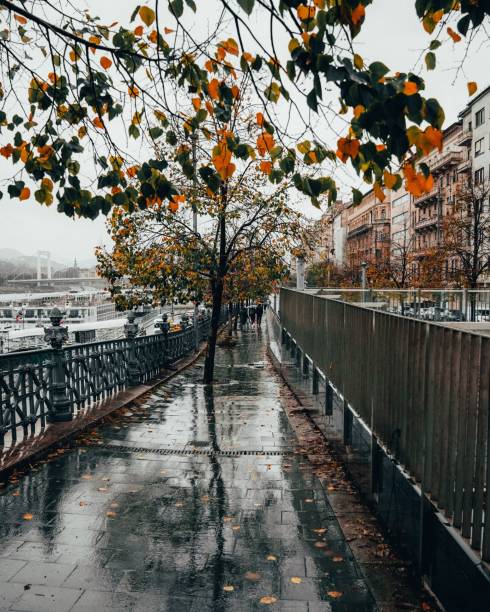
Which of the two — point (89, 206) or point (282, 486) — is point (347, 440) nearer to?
point (282, 486)

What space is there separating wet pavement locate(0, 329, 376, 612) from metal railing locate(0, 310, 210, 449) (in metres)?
0.74

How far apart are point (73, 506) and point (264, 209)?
36.2 feet

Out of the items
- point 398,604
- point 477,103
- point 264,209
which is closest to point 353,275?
point 477,103

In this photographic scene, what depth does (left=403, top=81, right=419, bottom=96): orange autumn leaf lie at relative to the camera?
11.2 ft

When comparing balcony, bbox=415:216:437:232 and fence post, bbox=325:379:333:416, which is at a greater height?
balcony, bbox=415:216:437:232

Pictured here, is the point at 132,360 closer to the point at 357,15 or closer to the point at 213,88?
the point at 213,88

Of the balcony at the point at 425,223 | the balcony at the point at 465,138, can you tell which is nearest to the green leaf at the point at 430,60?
the balcony at the point at 465,138

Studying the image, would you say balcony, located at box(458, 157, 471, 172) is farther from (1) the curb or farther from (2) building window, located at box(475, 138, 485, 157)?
(1) the curb

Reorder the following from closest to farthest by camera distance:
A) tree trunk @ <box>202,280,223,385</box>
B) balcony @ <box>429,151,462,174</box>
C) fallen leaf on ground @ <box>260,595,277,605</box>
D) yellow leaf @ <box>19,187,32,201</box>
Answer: fallen leaf on ground @ <box>260,595,277,605</box> < yellow leaf @ <box>19,187,32,201</box> < tree trunk @ <box>202,280,223,385</box> < balcony @ <box>429,151,462,174</box>

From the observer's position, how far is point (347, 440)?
293 inches

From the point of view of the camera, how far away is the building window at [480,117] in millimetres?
52638

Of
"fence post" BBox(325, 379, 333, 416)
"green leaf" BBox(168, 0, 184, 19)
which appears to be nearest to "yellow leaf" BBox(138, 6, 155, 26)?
"green leaf" BBox(168, 0, 184, 19)

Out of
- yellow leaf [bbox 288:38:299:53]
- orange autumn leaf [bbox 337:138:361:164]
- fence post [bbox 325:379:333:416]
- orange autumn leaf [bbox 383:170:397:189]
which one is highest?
yellow leaf [bbox 288:38:299:53]

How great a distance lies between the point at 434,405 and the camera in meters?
3.80
